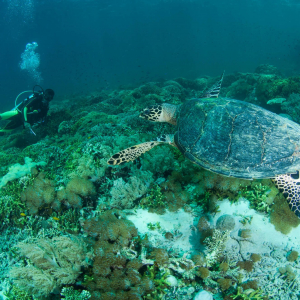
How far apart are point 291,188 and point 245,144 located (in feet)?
3.34

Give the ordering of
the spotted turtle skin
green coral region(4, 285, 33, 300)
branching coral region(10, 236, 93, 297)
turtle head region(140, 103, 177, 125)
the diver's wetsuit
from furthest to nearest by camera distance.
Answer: the diver's wetsuit
turtle head region(140, 103, 177, 125)
the spotted turtle skin
green coral region(4, 285, 33, 300)
branching coral region(10, 236, 93, 297)

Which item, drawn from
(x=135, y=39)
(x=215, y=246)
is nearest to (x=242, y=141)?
(x=215, y=246)

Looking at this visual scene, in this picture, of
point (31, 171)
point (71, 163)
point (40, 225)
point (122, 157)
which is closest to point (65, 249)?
point (40, 225)

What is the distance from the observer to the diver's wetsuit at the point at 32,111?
703 centimetres

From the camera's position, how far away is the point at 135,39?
115 metres

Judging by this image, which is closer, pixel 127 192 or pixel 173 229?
pixel 173 229

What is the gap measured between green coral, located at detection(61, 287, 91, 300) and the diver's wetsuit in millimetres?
7153

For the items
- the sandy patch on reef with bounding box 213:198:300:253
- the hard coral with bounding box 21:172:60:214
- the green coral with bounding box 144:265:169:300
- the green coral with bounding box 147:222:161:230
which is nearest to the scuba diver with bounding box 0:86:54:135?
the hard coral with bounding box 21:172:60:214

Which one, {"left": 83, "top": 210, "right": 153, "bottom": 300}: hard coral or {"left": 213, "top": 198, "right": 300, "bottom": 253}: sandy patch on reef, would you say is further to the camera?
{"left": 213, "top": 198, "right": 300, "bottom": 253}: sandy patch on reef

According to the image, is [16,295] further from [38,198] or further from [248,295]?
[248,295]

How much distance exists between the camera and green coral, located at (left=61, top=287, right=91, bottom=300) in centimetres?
185

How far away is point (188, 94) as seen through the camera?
11.4 meters

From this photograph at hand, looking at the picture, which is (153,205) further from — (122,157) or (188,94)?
(188,94)

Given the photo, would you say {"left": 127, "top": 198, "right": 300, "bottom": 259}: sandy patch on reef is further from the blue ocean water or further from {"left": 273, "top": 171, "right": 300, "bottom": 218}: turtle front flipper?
the blue ocean water
